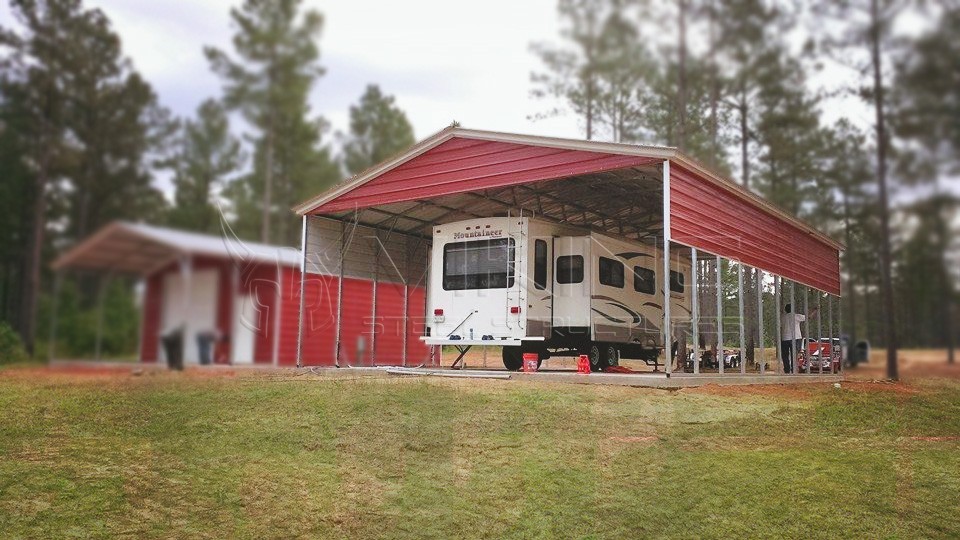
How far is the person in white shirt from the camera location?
17094mm

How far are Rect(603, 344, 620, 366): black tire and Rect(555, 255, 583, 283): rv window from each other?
185 centimetres

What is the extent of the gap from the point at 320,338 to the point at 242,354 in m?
15.1

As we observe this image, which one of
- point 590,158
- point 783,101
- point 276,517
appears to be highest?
point 783,101

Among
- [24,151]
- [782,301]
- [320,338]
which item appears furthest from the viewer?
[320,338]

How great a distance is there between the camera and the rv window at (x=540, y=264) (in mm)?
14516

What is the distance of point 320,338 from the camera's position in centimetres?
1845

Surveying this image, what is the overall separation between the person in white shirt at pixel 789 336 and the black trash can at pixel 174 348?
615 inches

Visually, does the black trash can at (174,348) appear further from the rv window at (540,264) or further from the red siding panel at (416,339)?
the red siding panel at (416,339)

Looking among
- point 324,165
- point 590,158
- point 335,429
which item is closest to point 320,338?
point 324,165

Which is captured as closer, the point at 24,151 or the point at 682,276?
the point at 24,151

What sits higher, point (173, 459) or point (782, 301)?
point (782, 301)

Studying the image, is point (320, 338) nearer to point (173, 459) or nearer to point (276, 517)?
point (173, 459)

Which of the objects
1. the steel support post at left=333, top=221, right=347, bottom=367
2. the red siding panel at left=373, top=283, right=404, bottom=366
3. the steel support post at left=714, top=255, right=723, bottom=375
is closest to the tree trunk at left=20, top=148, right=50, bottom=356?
the steel support post at left=714, top=255, right=723, bottom=375

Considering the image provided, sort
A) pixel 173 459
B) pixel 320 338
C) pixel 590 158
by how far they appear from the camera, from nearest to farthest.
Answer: pixel 173 459 < pixel 590 158 < pixel 320 338
